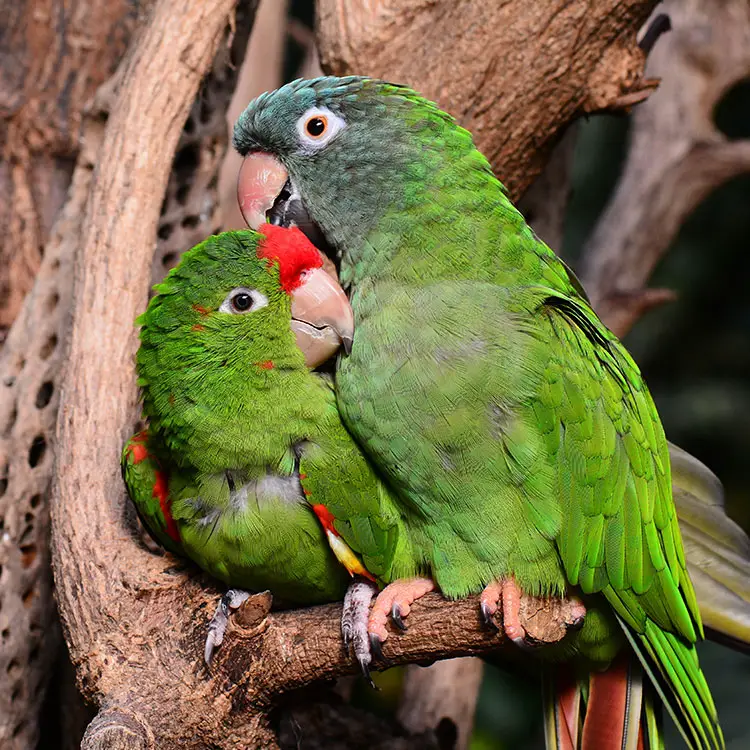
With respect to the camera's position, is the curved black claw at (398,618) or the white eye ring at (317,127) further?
the white eye ring at (317,127)

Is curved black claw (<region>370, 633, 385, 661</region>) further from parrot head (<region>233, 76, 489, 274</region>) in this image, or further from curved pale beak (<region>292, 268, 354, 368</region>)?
parrot head (<region>233, 76, 489, 274</region>)

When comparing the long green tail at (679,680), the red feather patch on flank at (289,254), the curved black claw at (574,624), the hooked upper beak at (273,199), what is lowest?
the long green tail at (679,680)

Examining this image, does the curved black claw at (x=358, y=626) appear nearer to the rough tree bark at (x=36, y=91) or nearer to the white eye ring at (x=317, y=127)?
the white eye ring at (x=317, y=127)

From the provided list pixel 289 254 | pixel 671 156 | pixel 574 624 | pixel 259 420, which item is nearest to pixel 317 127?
pixel 289 254

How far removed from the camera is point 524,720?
4355mm

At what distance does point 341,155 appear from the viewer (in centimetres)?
226

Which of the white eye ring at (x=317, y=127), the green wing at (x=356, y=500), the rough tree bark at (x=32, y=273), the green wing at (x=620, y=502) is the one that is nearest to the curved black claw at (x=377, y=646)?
the green wing at (x=356, y=500)

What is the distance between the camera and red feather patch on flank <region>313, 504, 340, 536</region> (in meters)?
2.10

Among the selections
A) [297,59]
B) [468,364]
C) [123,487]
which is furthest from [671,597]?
[297,59]

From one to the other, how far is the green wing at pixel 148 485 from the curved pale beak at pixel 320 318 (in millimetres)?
496

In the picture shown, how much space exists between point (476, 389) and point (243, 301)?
0.59 m

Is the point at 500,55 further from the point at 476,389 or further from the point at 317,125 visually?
the point at 476,389

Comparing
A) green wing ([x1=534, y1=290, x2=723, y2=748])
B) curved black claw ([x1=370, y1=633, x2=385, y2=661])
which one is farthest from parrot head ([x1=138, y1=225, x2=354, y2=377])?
curved black claw ([x1=370, y1=633, x2=385, y2=661])

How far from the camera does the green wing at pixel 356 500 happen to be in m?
2.10
